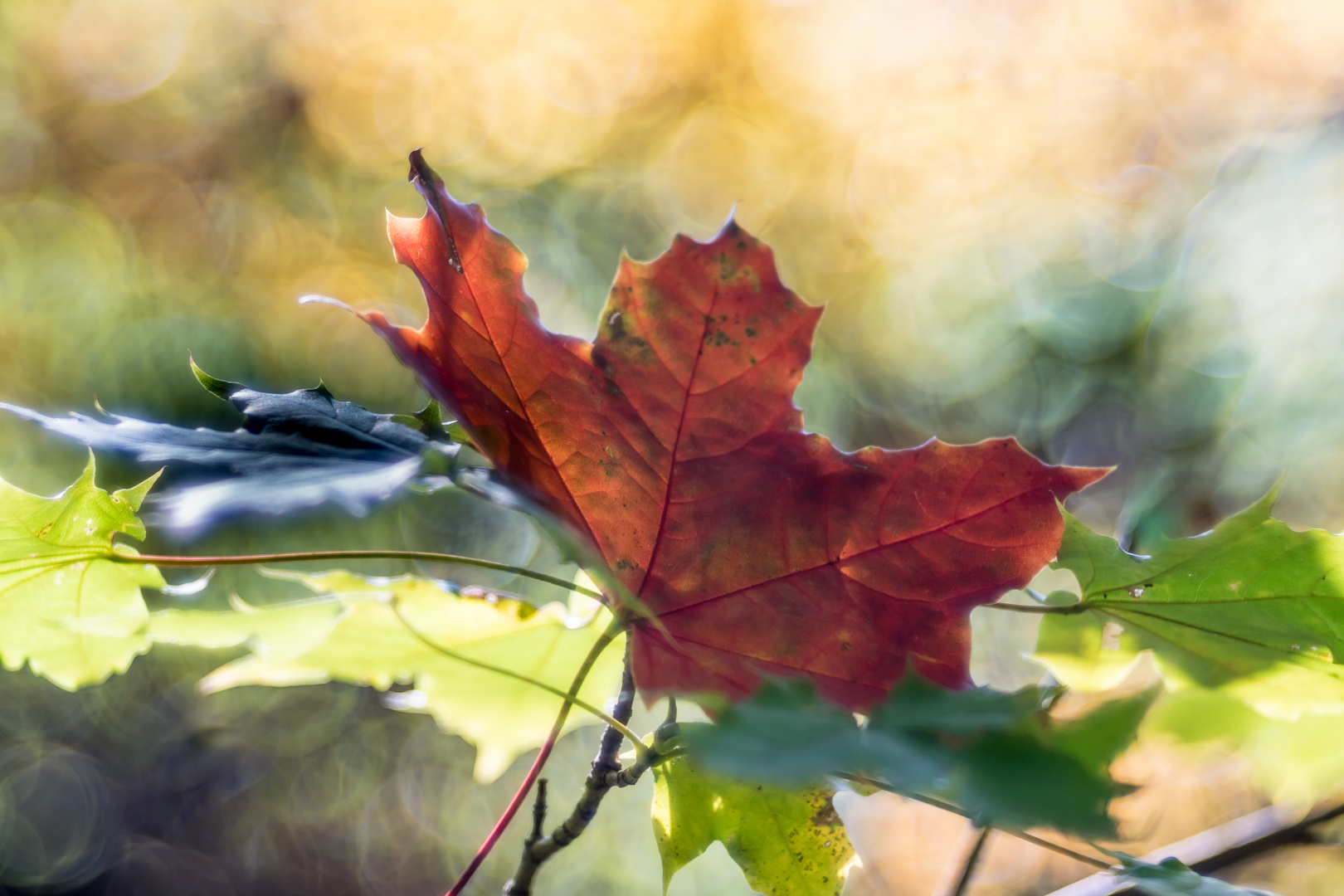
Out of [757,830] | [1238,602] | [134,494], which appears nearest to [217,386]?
[134,494]

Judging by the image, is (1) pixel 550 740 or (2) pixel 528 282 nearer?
(1) pixel 550 740

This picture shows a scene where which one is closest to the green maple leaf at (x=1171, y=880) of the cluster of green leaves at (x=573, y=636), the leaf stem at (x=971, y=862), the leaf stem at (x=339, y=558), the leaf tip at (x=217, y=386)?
the cluster of green leaves at (x=573, y=636)

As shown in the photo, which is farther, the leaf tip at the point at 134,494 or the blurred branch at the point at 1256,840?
the blurred branch at the point at 1256,840

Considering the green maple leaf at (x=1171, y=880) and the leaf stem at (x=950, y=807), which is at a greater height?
the leaf stem at (x=950, y=807)

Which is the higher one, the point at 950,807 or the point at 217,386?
the point at 217,386

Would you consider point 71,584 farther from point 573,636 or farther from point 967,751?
point 967,751

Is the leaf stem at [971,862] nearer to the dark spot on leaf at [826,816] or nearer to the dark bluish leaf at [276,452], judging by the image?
the dark spot on leaf at [826,816]

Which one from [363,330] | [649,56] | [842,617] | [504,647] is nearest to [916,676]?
[842,617]
